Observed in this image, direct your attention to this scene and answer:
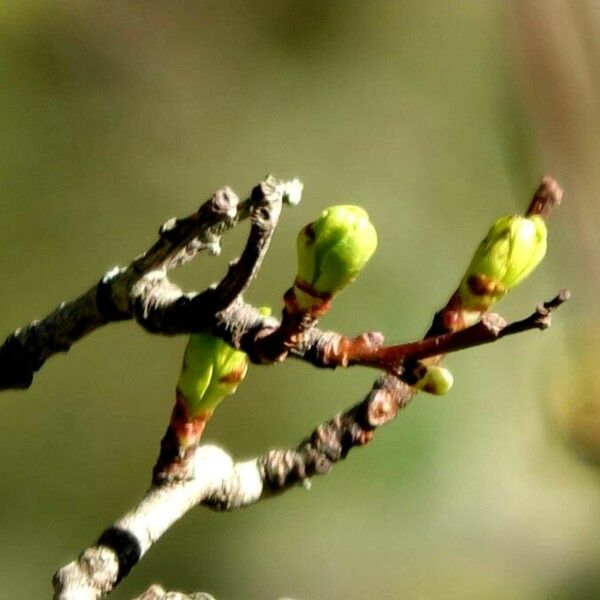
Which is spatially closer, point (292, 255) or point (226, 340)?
point (226, 340)

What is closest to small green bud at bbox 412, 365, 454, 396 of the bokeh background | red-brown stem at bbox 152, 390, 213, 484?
red-brown stem at bbox 152, 390, 213, 484

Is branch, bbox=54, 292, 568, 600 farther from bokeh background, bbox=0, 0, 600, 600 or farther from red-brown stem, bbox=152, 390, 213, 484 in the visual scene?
bokeh background, bbox=0, 0, 600, 600

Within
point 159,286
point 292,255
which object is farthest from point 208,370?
point 292,255

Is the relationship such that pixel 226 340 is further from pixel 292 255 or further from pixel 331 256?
pixel 292 255

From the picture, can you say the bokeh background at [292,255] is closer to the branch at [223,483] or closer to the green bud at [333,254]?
the branch at [223,483]

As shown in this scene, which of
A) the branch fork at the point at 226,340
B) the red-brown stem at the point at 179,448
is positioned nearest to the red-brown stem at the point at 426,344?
the branch fork at the point at 226,340

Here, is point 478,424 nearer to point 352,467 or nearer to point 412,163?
point 352,467

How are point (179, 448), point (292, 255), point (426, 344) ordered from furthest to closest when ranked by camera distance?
point (292, 255) < point (179, 448) < point (426, 344)
